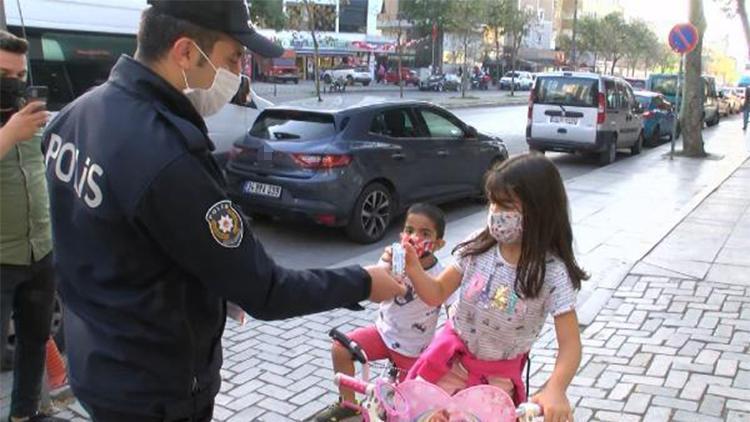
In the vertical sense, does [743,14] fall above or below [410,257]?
above

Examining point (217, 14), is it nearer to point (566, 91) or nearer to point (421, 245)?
point (421, 245)

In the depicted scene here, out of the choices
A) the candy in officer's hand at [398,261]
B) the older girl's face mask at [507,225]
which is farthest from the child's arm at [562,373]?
the candy in officer's hand at [398,261]

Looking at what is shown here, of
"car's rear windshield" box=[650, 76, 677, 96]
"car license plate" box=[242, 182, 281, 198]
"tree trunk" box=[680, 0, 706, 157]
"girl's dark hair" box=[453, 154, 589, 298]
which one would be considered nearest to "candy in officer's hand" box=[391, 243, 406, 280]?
"girl's dark hair" box=[453, 154, 589, 298]

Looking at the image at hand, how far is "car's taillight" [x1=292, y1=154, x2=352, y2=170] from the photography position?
7.54 m

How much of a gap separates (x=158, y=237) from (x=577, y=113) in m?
14.1

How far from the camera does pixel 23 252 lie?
336 centimetres

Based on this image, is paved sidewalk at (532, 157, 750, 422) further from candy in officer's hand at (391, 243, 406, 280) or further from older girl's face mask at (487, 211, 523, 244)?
candy in officer's hand at (391, 243, 406, 280)

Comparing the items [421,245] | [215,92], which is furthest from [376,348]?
[215,92]

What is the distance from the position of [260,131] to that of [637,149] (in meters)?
11.9

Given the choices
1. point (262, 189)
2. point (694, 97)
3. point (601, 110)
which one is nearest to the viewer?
point (262, 189)

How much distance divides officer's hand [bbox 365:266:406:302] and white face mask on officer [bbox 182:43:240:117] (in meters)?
0.62

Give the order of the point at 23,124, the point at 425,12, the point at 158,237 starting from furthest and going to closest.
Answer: the point at 425,12 < the point at 23,124 < the point at 158,237

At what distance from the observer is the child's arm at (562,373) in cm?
207

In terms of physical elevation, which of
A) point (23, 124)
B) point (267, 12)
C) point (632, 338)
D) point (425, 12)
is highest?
point (425, 12)
